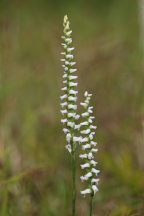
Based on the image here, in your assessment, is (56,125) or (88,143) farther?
(56,125)

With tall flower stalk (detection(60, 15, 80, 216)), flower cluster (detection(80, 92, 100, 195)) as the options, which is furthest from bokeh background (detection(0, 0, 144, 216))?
tall flower stalk (detection(60, 15, 80, 216))

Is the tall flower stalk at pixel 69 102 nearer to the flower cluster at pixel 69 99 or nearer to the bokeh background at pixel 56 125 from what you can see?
the flower cluster at pixel 69 99

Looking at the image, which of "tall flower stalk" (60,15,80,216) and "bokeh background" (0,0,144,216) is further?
"bokeh background" (0,0,144,216)

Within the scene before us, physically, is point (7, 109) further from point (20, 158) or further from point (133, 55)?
point (133, 55)

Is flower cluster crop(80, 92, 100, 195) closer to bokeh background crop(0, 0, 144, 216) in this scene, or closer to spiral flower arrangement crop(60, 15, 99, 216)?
spiral flower arrangement crop(60, 15, 99, 216)

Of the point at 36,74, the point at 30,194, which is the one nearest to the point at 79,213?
the point at 30,194

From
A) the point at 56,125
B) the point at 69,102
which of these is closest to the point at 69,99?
the point at 69,102

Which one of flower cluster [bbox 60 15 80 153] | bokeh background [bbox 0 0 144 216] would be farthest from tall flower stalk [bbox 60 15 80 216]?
bokeh background [bbox 0 0 144 216]

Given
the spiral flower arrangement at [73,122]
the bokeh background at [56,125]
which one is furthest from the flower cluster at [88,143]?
the bokeh background at [56,125]

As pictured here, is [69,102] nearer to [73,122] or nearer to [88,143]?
[73,122]
